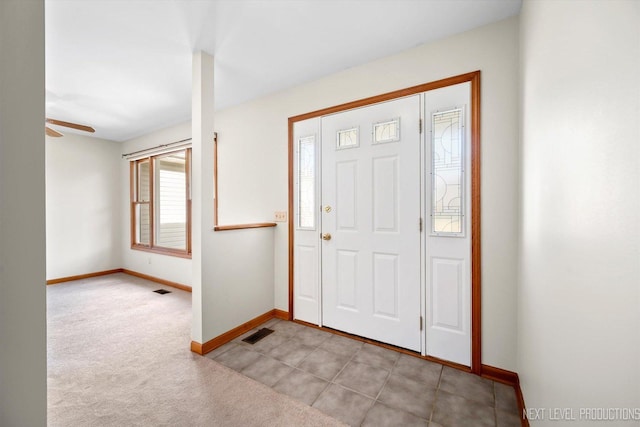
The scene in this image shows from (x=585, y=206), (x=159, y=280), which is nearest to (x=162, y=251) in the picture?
(x=159, y=280)

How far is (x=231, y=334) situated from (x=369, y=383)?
1.37 meters

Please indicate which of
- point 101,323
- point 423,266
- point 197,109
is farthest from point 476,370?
point 101,323

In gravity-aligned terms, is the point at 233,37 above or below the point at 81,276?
above

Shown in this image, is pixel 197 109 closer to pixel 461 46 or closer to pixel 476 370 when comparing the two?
pixel 461 46

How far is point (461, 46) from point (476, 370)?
247 cm

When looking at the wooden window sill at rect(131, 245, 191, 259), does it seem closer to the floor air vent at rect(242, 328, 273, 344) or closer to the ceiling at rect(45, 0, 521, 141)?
the floor air vent at rect(242, 328, 273, 344)

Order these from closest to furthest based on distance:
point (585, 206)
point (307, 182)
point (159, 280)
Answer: point (585, 206) < point (307, 182) < point (159, 280)

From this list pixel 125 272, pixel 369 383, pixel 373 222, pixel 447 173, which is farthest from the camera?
pixel 125 272

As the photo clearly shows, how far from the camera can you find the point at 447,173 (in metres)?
2.06

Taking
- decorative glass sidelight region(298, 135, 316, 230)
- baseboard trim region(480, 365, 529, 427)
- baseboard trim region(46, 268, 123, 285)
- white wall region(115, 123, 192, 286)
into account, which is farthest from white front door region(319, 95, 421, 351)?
baseboard trim region(46, 268, 123, 285)

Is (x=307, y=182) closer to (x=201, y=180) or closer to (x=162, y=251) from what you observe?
(x=201, y=180)

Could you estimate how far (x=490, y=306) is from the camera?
6.22 feet
